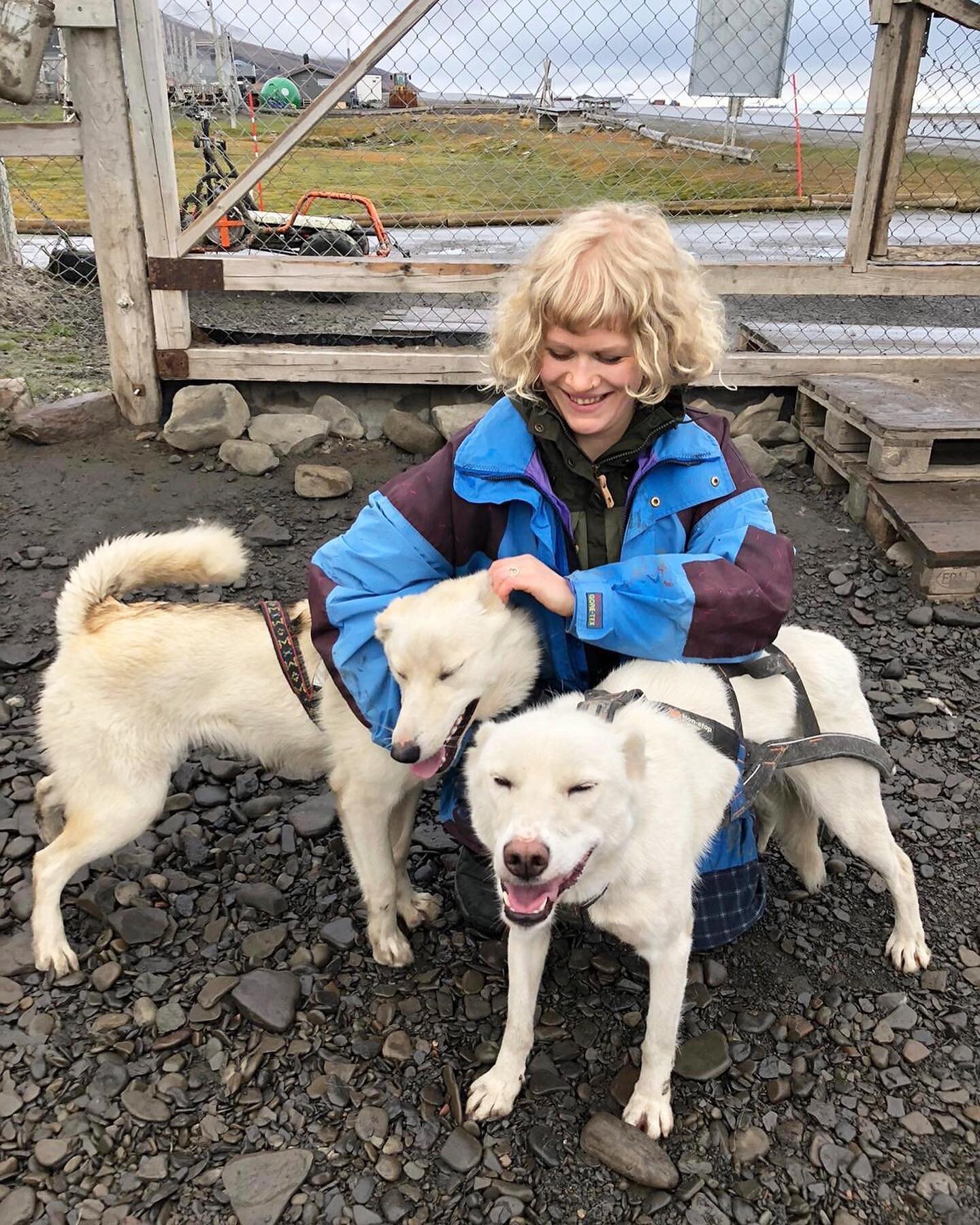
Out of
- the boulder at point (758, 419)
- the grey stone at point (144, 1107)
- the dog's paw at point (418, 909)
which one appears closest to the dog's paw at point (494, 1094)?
the dog's paw at point (418, 909)

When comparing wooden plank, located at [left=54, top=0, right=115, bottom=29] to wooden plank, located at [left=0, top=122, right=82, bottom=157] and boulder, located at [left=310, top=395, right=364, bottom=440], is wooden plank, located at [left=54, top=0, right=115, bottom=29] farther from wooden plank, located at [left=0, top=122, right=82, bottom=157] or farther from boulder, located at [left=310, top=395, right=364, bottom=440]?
boulder, located at [left=310, top=395, right=364, bottom=440]

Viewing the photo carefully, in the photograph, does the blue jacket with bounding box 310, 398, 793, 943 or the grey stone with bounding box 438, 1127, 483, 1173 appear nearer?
the grey stone with bounding box 438, 1127, 483, 1173

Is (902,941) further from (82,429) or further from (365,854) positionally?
(82,429)

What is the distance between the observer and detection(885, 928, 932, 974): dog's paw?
2.54 metres

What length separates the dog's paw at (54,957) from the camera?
254 cm

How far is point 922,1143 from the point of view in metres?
2.09

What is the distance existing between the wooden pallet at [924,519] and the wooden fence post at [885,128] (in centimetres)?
121

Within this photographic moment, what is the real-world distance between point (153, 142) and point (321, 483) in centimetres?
203

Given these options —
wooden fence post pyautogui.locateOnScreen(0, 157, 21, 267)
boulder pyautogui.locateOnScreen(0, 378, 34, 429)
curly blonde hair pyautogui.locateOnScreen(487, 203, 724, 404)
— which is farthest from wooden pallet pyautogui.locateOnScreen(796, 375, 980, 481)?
wooden fence post pyautogui.locateOnScreen(0, 157, 21, 267)

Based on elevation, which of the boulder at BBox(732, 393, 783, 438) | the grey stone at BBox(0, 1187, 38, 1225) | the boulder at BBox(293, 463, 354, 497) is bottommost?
the grey stone at BBox(0, 1187, 38, 1225)

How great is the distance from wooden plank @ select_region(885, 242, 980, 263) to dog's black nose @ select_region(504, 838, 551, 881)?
496 cm

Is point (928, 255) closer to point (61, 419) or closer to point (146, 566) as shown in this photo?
point (146, 566)

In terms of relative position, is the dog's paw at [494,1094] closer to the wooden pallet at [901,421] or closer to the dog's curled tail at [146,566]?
the dog's curled tail at [146,566]

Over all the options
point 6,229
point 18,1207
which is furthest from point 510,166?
point 18,1207
